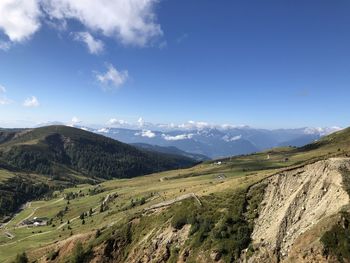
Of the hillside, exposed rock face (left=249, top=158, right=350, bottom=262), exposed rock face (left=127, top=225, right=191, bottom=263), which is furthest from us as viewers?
exposed rock face (left=127, top=225, right=191, bottom=263)

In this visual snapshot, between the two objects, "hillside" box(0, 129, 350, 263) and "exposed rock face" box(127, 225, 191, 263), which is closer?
"hillside" box(0, 129, 350, 263)

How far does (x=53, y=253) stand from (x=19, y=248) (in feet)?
172

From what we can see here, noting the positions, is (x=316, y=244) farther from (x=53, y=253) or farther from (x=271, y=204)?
(x=53, y=253)

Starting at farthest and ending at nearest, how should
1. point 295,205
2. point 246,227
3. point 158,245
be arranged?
point 158,245, point 246,227, point 295,205

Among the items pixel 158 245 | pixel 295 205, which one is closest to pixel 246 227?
pixel 295 205

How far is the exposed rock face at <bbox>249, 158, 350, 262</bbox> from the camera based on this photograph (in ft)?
180

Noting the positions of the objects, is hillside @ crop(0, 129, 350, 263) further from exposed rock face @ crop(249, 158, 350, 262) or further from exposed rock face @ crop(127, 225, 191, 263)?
exposed rock face @ crop(127, 225, 191, 263)

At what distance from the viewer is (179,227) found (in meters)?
73.0

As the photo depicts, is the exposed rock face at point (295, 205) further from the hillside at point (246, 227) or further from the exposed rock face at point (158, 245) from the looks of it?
the exposed rock face at point (158, 245)

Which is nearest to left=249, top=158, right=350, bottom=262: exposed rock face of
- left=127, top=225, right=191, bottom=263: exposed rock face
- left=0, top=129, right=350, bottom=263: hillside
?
left=0, top=129, right=350, bottom=263: hillside

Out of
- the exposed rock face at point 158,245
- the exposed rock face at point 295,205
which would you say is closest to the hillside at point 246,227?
the exposed rock face at point 295,205

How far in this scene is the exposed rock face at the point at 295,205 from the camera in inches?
2160

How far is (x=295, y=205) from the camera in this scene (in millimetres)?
61125

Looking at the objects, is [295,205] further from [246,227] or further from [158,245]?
[158,245]
